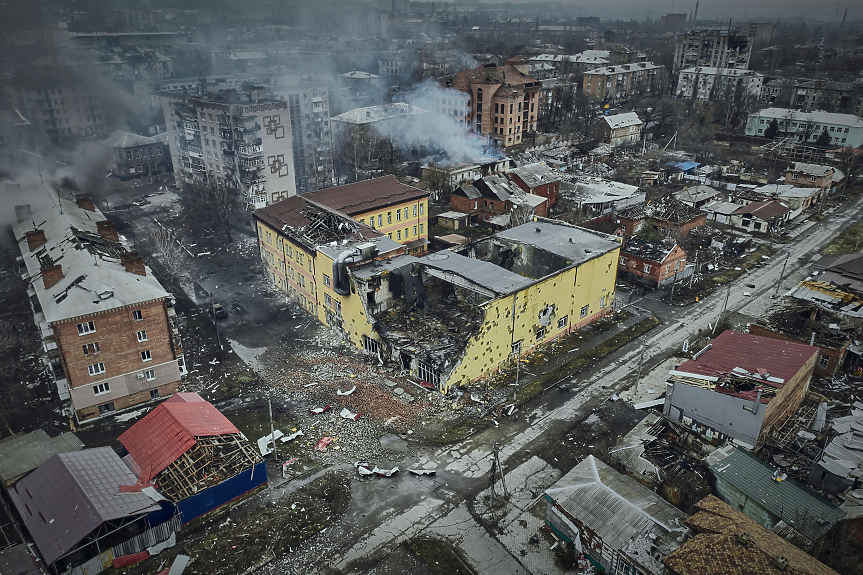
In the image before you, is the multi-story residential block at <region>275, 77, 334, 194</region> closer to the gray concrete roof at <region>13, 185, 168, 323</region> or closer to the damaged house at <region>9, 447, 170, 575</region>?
the gray concrete roof at <region>13, 185, 168, 323</region>

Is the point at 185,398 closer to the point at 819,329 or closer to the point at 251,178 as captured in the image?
the point at 251,178

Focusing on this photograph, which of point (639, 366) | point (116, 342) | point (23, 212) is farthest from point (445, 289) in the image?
point (23, 212)

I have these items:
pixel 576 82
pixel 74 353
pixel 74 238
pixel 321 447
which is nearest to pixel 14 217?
pixel 74 238

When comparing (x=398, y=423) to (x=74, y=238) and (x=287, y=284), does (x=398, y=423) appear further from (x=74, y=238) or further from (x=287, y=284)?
(x=74, y=238)

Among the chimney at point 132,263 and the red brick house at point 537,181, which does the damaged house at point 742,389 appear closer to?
the chimney at point 132,263

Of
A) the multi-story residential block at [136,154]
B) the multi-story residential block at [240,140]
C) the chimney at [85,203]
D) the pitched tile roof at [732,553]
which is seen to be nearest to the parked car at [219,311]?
the chimney at [85,203]

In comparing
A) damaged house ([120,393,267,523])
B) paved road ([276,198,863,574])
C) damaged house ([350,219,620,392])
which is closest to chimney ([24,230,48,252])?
damaged house ([120,393,267,523])
